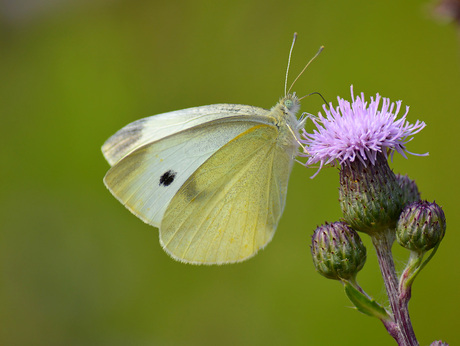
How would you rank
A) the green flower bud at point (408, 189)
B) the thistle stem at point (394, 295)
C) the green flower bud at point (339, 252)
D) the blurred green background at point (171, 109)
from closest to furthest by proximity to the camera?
the thistle stem at point (394, 295)
the green flower bud at point (339, 252)
the green flower bud at point (408, 189)
the blurred green background at point (171, 109)

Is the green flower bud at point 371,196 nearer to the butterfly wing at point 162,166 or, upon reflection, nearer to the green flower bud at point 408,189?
the green flower bud at point 408,189

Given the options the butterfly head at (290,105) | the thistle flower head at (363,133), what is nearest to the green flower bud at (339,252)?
the thistle flower head at (363,133)

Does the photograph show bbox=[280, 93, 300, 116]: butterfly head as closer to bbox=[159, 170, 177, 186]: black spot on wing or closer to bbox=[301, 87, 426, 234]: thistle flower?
bbox=[301, 87, 426, 234]: thistle flower

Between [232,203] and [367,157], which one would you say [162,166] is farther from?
[367,157]

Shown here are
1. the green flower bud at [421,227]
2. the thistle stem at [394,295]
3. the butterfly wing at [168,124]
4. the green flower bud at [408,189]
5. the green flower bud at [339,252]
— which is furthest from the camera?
the butterfly wing at [168,124]

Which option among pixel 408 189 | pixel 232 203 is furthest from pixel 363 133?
pixel 232 203

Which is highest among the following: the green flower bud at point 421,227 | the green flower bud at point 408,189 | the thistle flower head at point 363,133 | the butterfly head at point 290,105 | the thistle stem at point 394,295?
the butterfly head at point 290,105

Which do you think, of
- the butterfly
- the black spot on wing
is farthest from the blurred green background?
the black spot on wing
